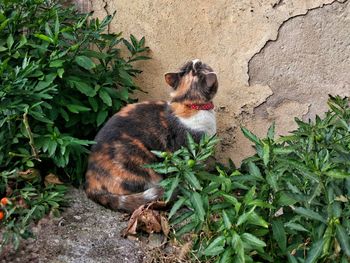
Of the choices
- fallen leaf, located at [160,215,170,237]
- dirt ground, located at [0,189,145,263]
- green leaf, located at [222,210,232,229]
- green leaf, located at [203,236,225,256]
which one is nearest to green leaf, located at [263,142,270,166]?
green leaf, located at [222,210,232,229]

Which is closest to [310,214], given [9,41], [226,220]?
[226,220]

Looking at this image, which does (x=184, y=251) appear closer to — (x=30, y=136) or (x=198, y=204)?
(x=198, y=204)

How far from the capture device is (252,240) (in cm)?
289

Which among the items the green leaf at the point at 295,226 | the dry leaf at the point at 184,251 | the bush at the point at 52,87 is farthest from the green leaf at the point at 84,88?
the green leaf at the point at 295,226

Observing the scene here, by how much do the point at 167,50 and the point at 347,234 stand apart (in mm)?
2575

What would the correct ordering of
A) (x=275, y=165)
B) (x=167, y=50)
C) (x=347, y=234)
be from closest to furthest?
1. (x=347, y=234)
2. (x=275, y=165)
3. (x=167, y=50)

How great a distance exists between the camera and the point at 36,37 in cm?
446

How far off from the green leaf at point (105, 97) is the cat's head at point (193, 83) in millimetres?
474

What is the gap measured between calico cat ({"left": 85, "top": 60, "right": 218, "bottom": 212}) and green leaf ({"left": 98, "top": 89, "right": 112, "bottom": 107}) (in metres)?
0.14

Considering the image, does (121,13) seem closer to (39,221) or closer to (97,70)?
(97,70)

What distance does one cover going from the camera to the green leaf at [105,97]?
4.48 m

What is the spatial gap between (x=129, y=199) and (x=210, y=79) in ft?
3.33

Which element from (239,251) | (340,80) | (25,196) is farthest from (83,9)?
(239,251)

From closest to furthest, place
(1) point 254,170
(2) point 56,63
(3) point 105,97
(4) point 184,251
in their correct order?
1. (1) point 254,170
2. (4) point 184,251
3. (2) point 56,63
4. (3) point 105,97
